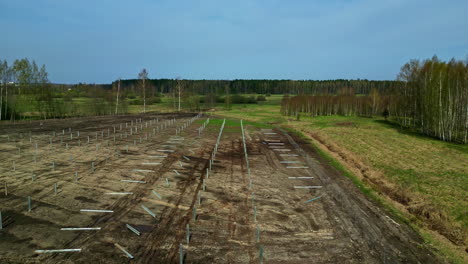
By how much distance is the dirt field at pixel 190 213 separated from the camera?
9.80 meters

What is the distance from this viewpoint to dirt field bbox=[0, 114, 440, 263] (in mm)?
9805

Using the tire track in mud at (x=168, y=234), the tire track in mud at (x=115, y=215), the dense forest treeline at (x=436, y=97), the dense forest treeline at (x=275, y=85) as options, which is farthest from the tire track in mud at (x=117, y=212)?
the dense forest treeline at (x=275, y=85)

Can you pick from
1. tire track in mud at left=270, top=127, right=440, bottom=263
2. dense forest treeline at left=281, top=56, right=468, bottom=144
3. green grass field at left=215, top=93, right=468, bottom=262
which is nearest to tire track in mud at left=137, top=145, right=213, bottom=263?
tire track in mud at left=270, top=127, right=440, bottom=263

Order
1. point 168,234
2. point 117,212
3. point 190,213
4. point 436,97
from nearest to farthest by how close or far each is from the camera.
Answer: point 168,234
point 117,212
point 190,213
point 436,97

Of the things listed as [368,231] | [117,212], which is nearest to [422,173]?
[368,231]

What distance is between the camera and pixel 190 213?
12742 millimetres

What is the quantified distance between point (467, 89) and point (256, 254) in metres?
36.4

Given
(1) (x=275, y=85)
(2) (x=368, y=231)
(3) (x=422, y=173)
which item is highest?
(1) (x=275, y=85)

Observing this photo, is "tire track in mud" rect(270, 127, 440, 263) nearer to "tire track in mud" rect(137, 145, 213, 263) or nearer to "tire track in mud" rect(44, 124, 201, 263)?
"tire track in mud" rect(137, 145, 213, 263)

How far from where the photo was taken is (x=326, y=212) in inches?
531

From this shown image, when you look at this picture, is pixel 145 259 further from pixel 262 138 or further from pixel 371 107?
pixel 371 107

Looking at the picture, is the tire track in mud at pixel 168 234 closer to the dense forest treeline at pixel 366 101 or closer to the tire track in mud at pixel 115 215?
the tire track in mud at pixel 115 215

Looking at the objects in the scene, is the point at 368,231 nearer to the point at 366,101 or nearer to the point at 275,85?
the point at 366,101

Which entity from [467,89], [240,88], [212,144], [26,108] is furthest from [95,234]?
[240,88]
